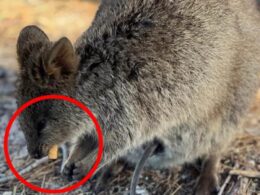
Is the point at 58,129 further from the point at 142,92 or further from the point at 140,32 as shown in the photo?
the point at 140,32

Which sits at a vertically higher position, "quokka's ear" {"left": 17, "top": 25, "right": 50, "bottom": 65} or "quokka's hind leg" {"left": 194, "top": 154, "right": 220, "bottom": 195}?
"quokka's ear" {"left": 17, "top": 25, "right": 50, "bottom": 65}

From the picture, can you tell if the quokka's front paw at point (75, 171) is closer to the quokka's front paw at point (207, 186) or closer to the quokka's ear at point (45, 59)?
the quokka's ear at point (45, 59)

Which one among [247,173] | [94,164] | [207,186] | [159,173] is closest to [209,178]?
[207,186]

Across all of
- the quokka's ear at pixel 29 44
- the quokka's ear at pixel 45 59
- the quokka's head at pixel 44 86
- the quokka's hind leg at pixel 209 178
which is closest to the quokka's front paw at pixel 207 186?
the quokka's hind leg at pixel 209 178

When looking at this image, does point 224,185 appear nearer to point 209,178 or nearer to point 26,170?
point 209,178

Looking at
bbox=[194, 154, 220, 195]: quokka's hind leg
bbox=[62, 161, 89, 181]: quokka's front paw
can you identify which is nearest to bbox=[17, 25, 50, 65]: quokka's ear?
bbox=[62, 161, 89, 181]: quokka's front paw

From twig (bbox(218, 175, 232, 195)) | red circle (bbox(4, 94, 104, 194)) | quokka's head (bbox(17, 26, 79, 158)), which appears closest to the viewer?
quokka's head (bbox(17, 26, 79, 158))

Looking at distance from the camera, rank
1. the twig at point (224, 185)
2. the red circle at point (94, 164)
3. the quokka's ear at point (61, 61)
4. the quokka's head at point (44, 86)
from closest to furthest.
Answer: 1. the quokka's ear at point (61, 61)
2. the quokka's head at point (44, 86)
3. the red circle at point (94, 164)
4. the twig at point (224, 185)

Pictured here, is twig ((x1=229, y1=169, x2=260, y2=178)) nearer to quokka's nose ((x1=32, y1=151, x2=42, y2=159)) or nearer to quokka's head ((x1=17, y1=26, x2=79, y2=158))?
quokka's head ((x1=17, y1=26, x2=79, y2=158))
